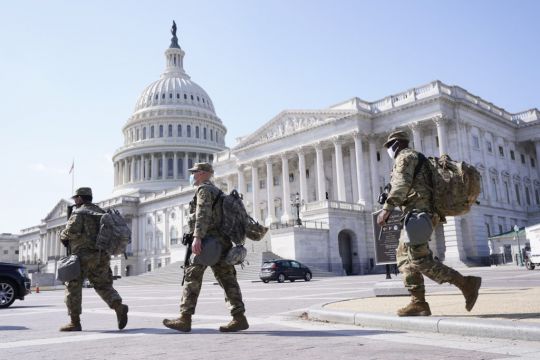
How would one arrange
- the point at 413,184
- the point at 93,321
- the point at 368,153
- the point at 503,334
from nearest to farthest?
the point at 503,334, the point at 413,184, the point at 93,321, the point at 368,153

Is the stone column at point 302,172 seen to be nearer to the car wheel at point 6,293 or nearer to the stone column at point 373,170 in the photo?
the stone column at point 373,170

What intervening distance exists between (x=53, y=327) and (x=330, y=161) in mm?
51576

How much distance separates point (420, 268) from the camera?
23.7 feet

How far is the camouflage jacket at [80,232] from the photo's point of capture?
27.7 ft

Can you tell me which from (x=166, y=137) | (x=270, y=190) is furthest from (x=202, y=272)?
(x=166, y=137)

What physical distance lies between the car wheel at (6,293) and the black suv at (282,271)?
62.1 feet

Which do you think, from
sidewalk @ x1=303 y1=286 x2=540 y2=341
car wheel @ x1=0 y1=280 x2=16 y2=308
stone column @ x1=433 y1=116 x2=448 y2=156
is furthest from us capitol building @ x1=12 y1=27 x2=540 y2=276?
sidewalk @ x1=303 y1=286 x2=540 y2=341

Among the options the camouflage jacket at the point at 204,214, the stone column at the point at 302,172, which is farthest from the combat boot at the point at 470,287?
the stone column at the point at 302,172

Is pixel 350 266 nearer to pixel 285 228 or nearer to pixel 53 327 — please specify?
pixel 285 228

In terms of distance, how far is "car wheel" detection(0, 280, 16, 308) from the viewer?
55.5ft

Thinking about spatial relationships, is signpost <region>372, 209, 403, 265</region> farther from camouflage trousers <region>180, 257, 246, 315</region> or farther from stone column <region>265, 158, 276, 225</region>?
stone column <region>265, 158, 276, 225</region>

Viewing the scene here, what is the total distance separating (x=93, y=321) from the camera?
10.3 meters

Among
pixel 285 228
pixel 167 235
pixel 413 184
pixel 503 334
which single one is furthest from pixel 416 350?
pixel 167 235

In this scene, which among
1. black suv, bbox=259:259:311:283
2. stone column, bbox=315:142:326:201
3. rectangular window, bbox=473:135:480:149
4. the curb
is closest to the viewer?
the curb
